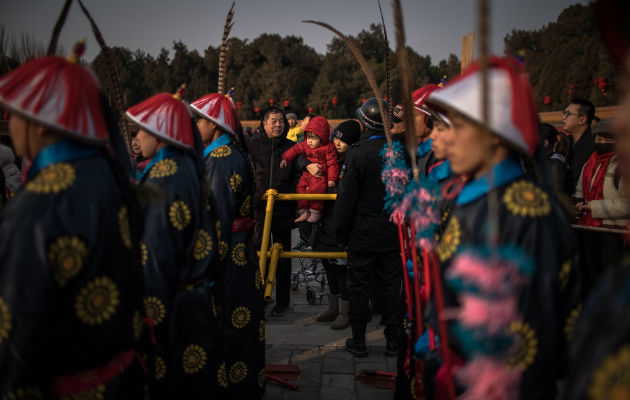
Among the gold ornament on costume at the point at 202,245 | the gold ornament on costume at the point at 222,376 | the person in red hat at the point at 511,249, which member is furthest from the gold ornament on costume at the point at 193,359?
the person in red hat at the point at 511,249

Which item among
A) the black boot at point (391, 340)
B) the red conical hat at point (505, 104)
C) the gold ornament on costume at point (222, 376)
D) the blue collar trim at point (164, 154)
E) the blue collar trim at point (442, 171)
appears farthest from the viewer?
the black boot at point (391, 340)

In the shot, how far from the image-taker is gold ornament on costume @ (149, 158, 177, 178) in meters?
2.49

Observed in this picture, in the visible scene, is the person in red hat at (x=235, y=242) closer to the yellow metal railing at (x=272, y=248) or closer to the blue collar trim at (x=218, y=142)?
the blue collar trim at (x=218, y=142)

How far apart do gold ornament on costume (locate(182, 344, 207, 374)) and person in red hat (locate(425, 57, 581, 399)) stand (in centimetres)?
151

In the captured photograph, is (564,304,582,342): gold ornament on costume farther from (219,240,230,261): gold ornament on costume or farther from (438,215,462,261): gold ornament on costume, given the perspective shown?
(219,240,230,261): gold ornament on costume

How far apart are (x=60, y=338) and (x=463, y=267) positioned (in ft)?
4.58

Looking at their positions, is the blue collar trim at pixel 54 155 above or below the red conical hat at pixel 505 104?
below

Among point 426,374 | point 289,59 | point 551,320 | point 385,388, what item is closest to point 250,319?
point 385,388

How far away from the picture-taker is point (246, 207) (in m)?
3.33

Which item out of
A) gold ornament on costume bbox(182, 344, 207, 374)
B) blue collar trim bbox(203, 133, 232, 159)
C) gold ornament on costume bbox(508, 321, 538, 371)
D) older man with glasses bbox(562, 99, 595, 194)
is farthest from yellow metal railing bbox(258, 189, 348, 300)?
gold ornament on costume bbox(508, 321, 538, 371)

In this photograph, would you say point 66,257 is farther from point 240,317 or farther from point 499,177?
point 240,317

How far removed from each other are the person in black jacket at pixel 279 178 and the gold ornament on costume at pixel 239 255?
1803 mm

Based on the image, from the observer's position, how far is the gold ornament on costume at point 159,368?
8.22ft

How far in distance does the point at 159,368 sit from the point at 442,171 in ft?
6.92
